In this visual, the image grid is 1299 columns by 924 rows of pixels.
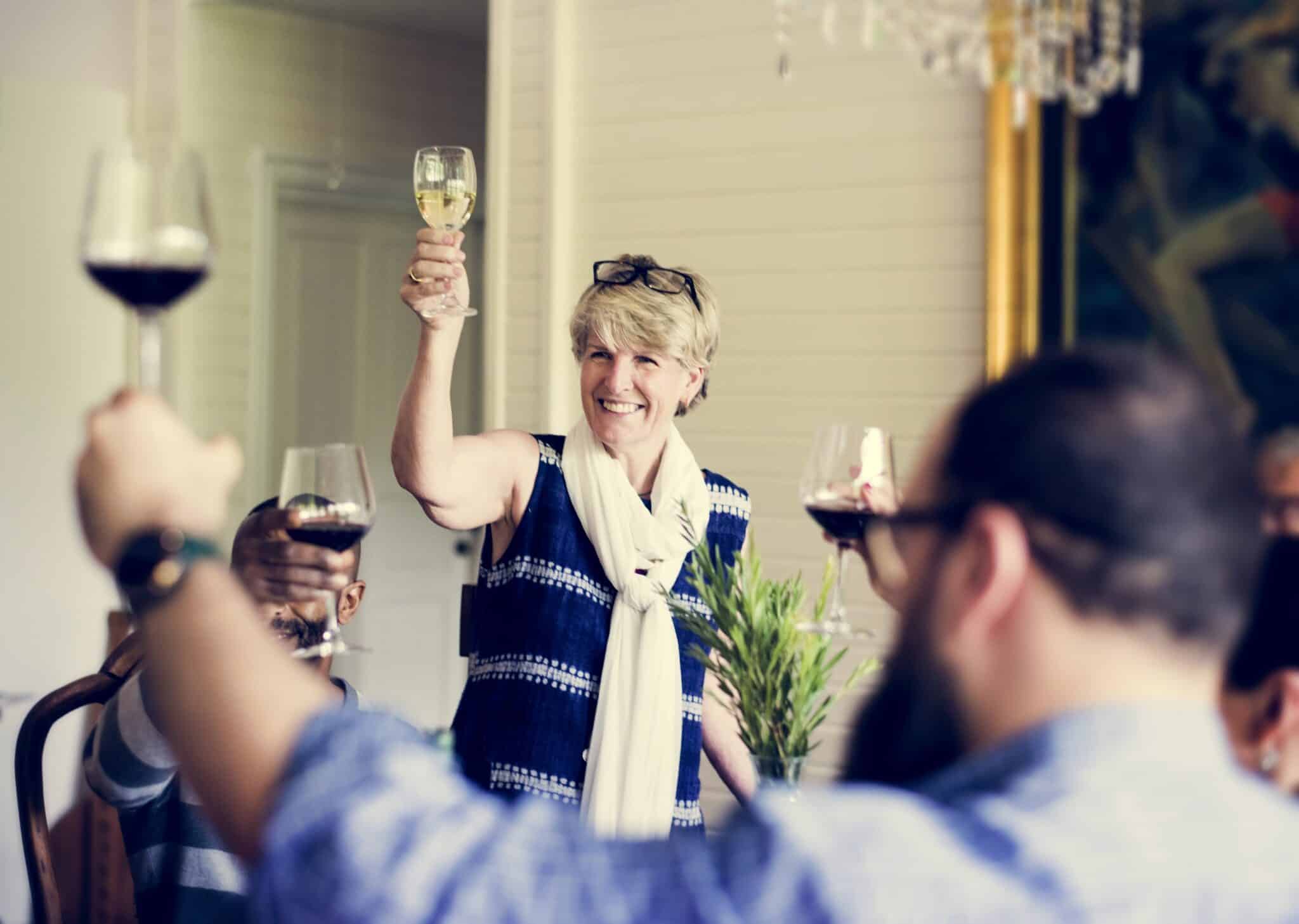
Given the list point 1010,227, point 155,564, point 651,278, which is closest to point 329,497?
point 155,564

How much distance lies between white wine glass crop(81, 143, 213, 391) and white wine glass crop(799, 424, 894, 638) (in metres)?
0.69

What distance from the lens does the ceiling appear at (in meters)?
4.62

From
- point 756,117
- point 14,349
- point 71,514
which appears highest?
point 756,117

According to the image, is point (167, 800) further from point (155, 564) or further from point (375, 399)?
point (375, 399)

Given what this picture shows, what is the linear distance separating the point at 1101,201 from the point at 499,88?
1.63 metres

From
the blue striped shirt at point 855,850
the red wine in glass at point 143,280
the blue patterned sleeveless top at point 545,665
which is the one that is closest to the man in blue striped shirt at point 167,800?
the blue patterned sleeveless top at point 545,665

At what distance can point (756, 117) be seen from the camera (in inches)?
141

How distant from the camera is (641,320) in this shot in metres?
2.02

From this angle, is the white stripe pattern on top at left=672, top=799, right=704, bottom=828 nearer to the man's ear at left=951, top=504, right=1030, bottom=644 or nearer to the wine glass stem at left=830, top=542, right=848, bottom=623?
the wine glass stem at left=830, top=542, right=848, bottom=623

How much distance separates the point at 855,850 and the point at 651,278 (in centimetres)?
147

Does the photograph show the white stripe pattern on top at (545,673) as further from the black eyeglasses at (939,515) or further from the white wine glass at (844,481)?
the black eyeglasses at (939,515)

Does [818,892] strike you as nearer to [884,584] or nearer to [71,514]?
[884,584]

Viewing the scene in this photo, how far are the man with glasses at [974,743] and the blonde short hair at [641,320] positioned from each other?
4.31 feet

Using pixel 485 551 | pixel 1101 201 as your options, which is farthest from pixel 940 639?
pixel 1101 201
